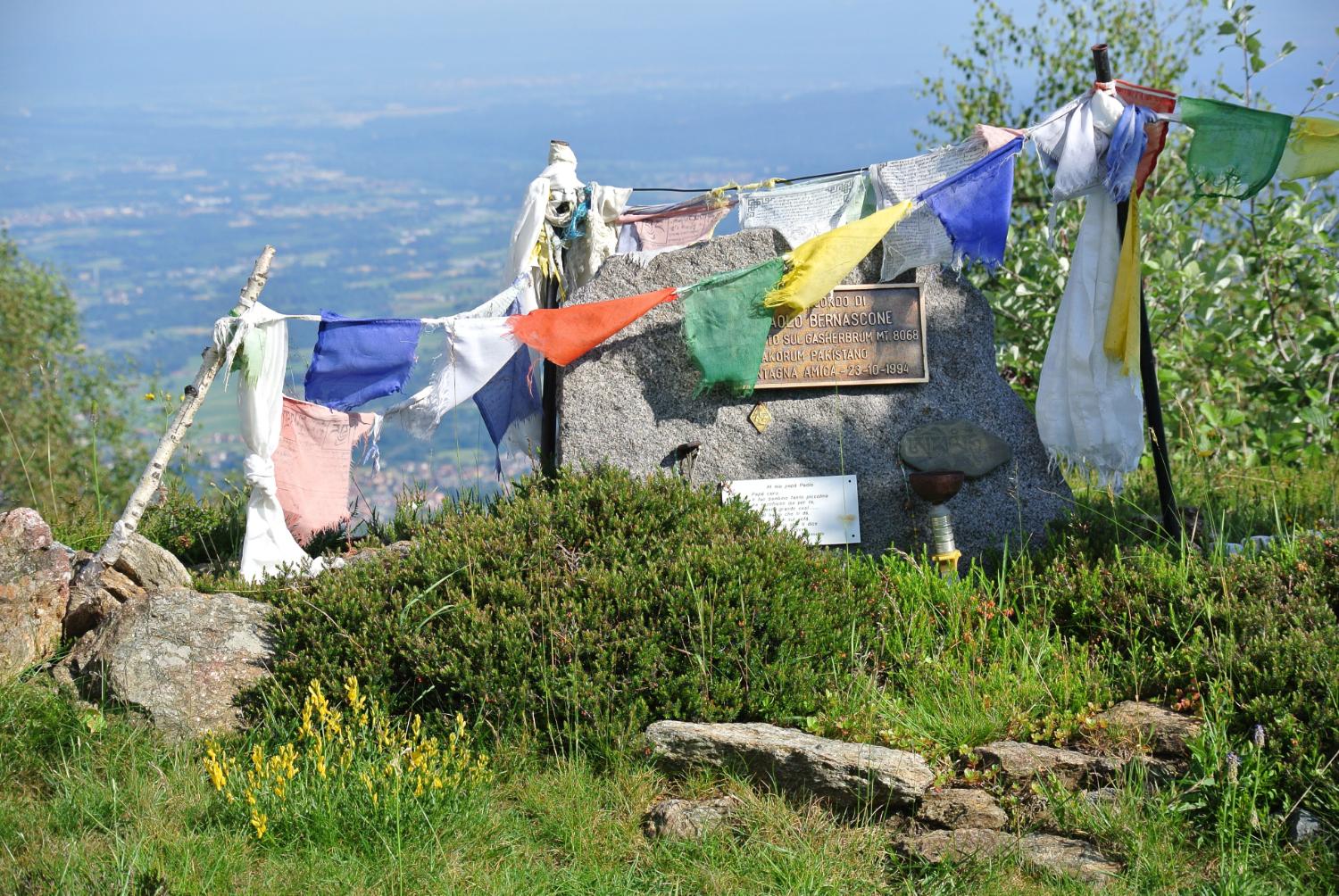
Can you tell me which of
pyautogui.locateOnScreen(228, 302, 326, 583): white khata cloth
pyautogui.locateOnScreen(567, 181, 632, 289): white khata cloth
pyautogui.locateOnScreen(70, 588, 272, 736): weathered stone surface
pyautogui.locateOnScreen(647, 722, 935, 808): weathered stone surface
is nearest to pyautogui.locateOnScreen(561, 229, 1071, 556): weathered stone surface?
pyautogui.locateOnScreen(567, 181, 632, 289): white khata cloth

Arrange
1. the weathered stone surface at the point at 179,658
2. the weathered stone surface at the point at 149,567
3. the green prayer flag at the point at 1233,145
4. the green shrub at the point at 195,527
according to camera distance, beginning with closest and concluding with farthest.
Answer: the weathered stone surface at the point at 179,658, the green prayer flag at the point at 1233,145, the weathered stone surface at the point at 149,567, the green shrub at the point at 195,527

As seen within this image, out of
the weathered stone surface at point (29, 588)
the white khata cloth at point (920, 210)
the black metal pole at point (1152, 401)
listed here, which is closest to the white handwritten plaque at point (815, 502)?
the white khata cloth at point (920, 210)

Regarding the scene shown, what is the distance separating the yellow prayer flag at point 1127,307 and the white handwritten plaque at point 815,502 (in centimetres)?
149

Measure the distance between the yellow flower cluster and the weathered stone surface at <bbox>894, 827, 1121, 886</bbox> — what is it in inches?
62.0

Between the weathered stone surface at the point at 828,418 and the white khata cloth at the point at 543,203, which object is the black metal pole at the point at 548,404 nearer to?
the white khata cloth at the point at 543,203

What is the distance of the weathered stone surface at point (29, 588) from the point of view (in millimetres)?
4906

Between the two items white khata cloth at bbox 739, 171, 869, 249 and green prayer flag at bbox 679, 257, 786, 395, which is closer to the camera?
green prayer flag at bbox 679, 257, 786, 395

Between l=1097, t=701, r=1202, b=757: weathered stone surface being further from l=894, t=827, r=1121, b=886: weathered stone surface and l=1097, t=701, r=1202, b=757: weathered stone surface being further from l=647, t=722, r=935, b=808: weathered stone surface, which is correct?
l=647, t=722, r=935, b=808: weathered stone surface

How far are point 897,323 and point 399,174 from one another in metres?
193

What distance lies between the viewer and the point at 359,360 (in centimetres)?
600

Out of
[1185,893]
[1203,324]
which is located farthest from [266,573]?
[1203,324]

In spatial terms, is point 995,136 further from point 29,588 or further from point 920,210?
point 29,588

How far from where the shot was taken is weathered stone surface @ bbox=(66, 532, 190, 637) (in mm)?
5125

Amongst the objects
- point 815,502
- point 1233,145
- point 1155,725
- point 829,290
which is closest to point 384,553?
point 815,502
